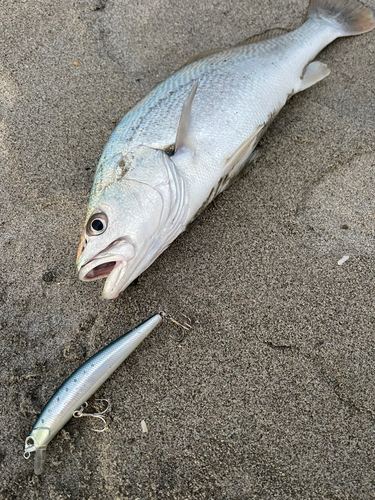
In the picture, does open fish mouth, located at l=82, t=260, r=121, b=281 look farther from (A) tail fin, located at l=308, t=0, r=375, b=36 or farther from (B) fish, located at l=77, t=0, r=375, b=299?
(A) tail fin, located at l=308, t=0, r=375, b=36

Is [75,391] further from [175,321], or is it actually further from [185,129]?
[185,129]

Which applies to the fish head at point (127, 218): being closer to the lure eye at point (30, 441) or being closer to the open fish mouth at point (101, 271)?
the open fish mouth at point (101, 271)

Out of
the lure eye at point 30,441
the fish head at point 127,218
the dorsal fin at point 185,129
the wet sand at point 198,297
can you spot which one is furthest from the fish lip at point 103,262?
the lure eye at point 30,441

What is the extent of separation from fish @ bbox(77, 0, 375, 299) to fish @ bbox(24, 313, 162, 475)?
294 millimetres

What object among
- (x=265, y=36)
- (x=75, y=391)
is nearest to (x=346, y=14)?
(x=265, y=36)

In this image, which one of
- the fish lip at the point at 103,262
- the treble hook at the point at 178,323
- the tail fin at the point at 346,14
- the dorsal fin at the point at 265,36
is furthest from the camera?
Answer: the tail fin at the point at 346,14

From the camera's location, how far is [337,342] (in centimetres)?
219

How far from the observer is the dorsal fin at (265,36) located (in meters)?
3.04

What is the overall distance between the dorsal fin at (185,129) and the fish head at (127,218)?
0.13 metres

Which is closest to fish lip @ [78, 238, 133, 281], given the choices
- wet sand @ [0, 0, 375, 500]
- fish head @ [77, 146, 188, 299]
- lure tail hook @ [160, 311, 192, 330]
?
fish head @ [77, 146, 188, 299]

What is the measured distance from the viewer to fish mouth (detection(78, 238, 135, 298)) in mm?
2068

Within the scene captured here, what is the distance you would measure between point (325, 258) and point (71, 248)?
1.59m

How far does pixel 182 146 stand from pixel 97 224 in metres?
0.71

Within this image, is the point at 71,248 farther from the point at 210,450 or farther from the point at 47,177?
the point at 210,450
